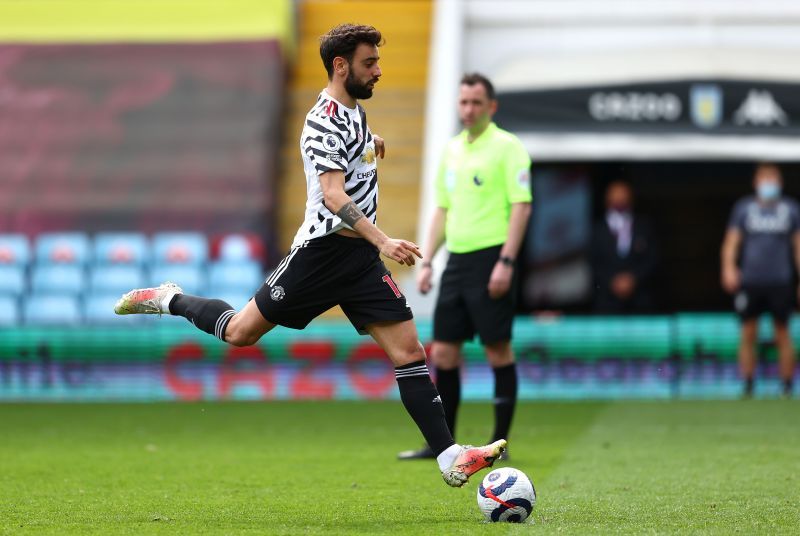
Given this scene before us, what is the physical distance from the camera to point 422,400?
668 centimetres

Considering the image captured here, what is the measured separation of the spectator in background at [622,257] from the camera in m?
15.1

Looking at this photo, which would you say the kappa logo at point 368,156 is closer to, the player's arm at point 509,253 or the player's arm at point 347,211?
the player's arm at point 347,211

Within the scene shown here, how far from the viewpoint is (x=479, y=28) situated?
17.2 meters

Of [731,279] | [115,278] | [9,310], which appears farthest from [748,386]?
[9,310]

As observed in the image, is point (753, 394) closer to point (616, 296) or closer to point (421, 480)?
point (616, 296)

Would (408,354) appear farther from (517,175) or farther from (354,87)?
(517,175)

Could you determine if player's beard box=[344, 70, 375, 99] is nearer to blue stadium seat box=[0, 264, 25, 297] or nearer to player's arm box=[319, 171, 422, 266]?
player's arm box=[319, 171, 422, 266]

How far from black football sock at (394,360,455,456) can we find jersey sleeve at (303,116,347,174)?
3.10ft

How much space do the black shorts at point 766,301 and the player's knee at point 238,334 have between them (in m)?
8.22

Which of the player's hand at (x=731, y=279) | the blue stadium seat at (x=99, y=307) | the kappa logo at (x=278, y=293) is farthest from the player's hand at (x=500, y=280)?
the blue stadium seat at (x=99, y=307)

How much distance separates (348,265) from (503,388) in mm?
2612

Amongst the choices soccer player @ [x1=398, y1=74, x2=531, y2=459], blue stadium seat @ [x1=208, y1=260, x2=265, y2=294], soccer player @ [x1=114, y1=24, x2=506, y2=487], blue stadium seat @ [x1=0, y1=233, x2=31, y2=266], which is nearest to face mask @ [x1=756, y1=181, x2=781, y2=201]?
blue stadium seat @ [x1=208, y1=260, x2=265, y2=294]

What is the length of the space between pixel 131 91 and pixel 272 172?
6.75ft

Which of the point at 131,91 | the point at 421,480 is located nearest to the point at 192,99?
the point at 131,91
